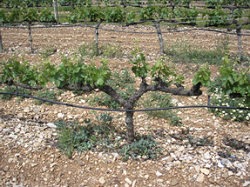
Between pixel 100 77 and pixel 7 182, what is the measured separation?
7.14 ft

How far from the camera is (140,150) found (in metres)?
4.25

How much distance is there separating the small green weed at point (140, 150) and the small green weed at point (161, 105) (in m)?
1.07

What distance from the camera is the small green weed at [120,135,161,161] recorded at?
4.25 metres

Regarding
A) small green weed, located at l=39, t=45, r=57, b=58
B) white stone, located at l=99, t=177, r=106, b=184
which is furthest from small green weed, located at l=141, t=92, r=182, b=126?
small green weed, located at l=39, t=45, r=57, b=58

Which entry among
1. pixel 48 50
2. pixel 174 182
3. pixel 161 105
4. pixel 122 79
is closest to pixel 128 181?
pixel 174 182

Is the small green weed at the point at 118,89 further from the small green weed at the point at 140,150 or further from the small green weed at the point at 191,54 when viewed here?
the small green weed at the point at 191,54

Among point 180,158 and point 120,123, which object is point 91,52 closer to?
point 120,123

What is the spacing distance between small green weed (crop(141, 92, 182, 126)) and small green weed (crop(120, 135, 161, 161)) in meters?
1.07

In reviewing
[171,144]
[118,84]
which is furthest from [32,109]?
[171,144]

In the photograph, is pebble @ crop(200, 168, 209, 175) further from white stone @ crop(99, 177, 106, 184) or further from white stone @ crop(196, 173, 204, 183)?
white stone @ crop(99, 177, 106, 184)

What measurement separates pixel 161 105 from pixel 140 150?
1.74m

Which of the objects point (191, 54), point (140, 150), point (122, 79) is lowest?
point (140, 150)

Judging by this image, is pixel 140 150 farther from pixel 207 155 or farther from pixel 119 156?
pixel 207 155

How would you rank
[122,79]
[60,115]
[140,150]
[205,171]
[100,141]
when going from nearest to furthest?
[205,171], [140,150], [100,141], [60,115], [122,79]
